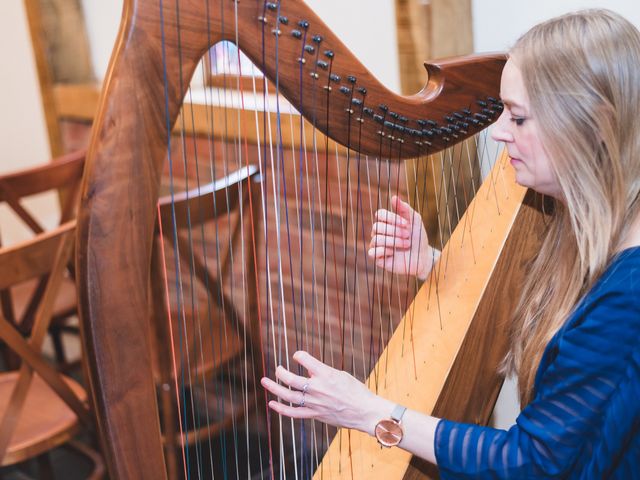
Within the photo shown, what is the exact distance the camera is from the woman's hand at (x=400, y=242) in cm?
141

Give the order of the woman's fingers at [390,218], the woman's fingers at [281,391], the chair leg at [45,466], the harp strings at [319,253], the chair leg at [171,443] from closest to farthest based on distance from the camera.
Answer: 1. the woman's fingers at [281,391]
2. the woman's fingers at [390,218]
3. the harp strings at [319,253]
4. the chair leg at [171,443]
5. the chair leg at [45,466]

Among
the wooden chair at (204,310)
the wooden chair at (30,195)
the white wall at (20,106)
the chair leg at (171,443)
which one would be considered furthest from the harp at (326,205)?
the white wall at (20,106)

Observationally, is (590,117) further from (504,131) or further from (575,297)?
(575,297)

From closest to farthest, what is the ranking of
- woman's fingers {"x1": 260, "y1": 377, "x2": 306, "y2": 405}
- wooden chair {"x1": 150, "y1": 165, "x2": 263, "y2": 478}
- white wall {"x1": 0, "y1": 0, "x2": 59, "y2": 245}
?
woman's fingers {"x1": 260, "y1": 377, "x2": 306, "y2": 405} < wooden chair {"x1": 150, "y1": 165, "x2": 263, "y2": 478} < white wall {"x1": 0, "y1": 0, "x2": 59, "y2": 245}

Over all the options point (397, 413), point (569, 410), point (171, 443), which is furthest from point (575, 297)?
point (171, 443)

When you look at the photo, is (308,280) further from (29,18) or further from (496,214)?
(29,18)

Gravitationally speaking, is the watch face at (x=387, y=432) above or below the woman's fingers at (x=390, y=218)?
below

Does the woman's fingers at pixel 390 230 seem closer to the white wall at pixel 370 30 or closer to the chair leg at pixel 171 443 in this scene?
the white wall at pixel 370 30

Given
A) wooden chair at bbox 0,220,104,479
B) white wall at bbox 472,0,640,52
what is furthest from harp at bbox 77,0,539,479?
wooden chair at bbox 0,220,104,479

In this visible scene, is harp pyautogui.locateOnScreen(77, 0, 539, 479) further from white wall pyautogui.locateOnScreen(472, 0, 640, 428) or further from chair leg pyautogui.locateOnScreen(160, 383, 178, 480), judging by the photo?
chair leg pyautogui.locateOnScreen(160, 383, 178, 480)

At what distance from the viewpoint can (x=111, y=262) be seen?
0.67m

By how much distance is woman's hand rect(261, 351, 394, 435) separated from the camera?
1007 millimetres

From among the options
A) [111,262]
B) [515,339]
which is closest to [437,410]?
[515,339]

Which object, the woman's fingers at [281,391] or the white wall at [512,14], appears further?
the white wall at [512,14]
